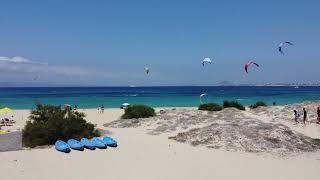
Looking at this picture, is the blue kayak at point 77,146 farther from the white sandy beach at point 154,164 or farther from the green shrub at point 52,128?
the green shrub at point 52,128

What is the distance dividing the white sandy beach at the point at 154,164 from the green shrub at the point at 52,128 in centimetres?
160

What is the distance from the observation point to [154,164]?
17.7 m

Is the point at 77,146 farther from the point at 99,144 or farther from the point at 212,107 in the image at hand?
the point at 212,107

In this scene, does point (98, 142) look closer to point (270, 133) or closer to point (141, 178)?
point (141, 178)

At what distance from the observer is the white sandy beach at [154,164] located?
1588 centimetres

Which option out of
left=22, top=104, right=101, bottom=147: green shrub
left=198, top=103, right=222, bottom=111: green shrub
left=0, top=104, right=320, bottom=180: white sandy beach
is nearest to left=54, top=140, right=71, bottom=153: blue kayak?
left=0, top=104, right=320, bottom=180: white sandy beach

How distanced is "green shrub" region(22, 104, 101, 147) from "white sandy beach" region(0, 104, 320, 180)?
160 centimetres

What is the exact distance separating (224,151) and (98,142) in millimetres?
5997

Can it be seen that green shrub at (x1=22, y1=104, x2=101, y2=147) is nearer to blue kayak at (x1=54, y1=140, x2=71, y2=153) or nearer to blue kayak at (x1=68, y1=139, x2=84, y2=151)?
blue kayak at (x1=54, y1=140, x2=71, y2=153)

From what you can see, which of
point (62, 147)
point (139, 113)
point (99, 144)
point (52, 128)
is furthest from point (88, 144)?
point (139, 113)

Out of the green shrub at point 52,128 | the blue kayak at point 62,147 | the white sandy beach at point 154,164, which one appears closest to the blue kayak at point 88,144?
the white sandy beach at point 154,164

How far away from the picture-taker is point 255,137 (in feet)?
73.5

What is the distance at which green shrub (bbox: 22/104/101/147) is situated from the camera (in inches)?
877

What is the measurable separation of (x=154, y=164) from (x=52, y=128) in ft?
23.7
